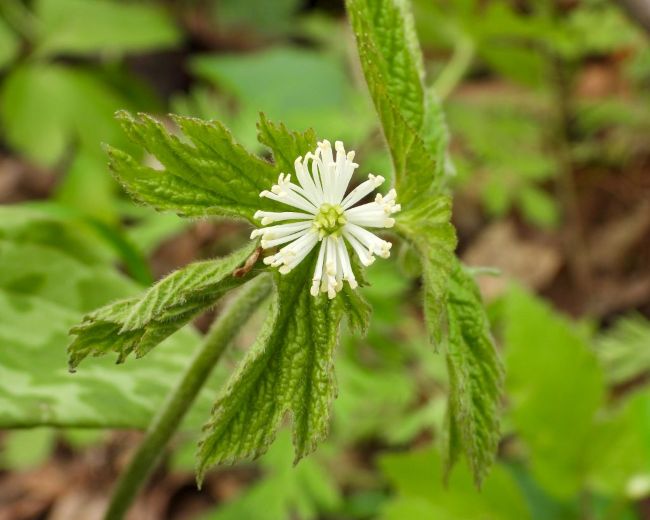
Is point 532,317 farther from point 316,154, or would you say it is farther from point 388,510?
point 316,154

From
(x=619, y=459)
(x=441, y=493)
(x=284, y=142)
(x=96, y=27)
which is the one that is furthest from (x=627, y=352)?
(x=96, y=27)

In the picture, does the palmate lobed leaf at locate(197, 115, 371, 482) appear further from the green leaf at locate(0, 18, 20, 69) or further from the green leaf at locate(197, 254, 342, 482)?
the green leaf at locate(0, 18, 20, 69)

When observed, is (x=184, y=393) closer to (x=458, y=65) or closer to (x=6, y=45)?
(x=458, y=65)

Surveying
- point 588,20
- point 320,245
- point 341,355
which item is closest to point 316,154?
point 320,245

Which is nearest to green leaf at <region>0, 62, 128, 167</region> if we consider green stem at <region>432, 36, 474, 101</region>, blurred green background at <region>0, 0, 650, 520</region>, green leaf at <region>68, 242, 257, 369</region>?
blurred green background at <region>0, 0, 650, 520</region>

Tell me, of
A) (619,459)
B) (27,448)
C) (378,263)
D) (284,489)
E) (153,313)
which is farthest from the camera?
(27,448)

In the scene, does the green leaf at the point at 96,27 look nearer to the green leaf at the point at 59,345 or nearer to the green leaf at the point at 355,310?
the green leaf at the point at 59,345

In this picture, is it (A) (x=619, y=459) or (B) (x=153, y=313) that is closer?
(B) (x=153, y=313)
